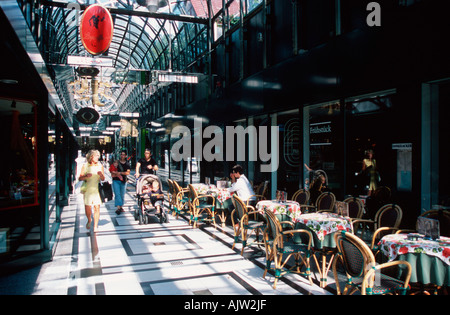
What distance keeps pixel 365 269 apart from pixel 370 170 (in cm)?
350

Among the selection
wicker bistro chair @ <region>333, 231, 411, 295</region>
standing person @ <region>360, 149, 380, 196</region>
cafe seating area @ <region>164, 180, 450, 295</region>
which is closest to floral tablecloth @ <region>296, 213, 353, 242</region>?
cafe seating area @ <region>164, 180, 450, 295</region>

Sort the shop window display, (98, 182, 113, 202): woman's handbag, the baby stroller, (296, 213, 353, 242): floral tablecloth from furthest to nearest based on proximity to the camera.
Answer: the baby stroller < (98, 182, 113, 202): woman's handbag < the shop window display < (296, 213, 353, 242): floral tablecloth

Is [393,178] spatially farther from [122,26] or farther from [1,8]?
[122,26]

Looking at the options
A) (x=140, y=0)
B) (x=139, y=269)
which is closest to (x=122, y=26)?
(x=140, y=0)

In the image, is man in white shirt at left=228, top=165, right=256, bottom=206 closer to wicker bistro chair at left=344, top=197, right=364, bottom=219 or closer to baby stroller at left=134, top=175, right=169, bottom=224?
A: wicker bistro chair at left=344, top=197, right=364, bottom=219

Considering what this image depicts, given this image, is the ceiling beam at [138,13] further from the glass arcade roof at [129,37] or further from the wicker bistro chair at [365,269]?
the wicker bistro chair at [365,269]

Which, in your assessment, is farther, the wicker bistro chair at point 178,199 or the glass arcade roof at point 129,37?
the glass arcade roof at point 129,37

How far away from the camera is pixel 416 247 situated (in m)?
3.47

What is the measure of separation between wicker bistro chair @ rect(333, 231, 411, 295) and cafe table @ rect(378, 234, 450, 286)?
0.44ft

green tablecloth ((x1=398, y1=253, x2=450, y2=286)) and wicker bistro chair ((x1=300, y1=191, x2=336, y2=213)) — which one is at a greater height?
wicker bistro chair ((x1=300, y1=191, x2=336, y2=213))

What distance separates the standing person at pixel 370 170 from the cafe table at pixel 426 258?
2.76 meters

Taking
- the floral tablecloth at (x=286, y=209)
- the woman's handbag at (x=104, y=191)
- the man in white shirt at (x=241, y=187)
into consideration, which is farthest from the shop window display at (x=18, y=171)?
the floral tablecloth at (x=286, y=209)

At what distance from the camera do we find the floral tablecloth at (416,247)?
11.1 feet

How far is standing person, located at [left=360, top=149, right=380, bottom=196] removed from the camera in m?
6.27
